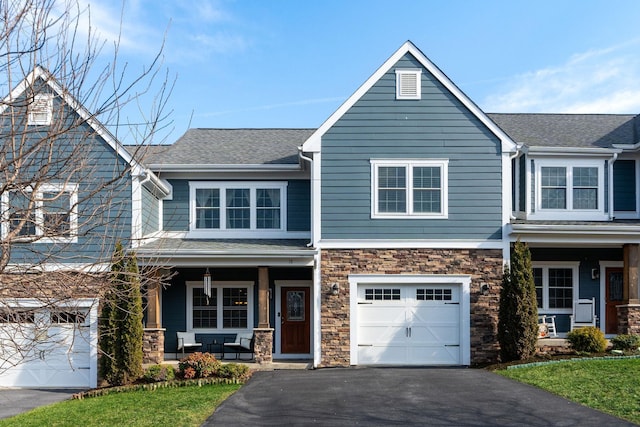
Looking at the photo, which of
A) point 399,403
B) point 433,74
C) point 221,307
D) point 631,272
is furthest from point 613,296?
point 221,307

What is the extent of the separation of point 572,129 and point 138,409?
1443 cm

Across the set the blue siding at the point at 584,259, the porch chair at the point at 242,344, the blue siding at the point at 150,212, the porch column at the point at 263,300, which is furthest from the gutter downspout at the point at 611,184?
the blue siding at the point at 150,212

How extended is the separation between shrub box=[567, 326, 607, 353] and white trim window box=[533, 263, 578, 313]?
2932 millimetres

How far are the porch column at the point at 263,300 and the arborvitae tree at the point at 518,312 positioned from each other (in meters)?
5.56

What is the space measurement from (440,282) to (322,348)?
329 centimetres

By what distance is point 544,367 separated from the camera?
48.0 ft

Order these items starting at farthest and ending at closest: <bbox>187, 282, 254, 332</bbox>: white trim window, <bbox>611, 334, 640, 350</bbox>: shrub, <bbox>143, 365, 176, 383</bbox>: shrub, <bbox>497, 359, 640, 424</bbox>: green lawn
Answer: <bbox>187, 282, 254, 332</bbox>: white trim window < <bbox>611, 334, 640, 350</bbox>: shrub < <bbox>143, 365, 176, 383</bbox>: shrub < <bbox>497, 359, 640, 424</bbox>: green lawn

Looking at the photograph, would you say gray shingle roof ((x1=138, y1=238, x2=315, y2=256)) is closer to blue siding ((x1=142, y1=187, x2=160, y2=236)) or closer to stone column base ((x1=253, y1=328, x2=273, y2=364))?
blue siding ((x1=142, y1=187, x2=160, y2=236))

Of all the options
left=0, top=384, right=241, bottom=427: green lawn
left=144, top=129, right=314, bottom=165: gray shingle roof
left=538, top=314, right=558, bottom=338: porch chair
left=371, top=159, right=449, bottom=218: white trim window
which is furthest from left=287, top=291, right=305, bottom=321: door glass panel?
left=538, top=314, right=558, bottom=338: porch chair

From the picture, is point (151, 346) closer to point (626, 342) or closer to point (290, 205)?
point (290, 205)

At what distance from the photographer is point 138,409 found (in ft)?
39.6

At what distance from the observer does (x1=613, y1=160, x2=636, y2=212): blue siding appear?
1884cm

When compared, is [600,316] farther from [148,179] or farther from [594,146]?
[148,179]

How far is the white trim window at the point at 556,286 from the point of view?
750 inches
